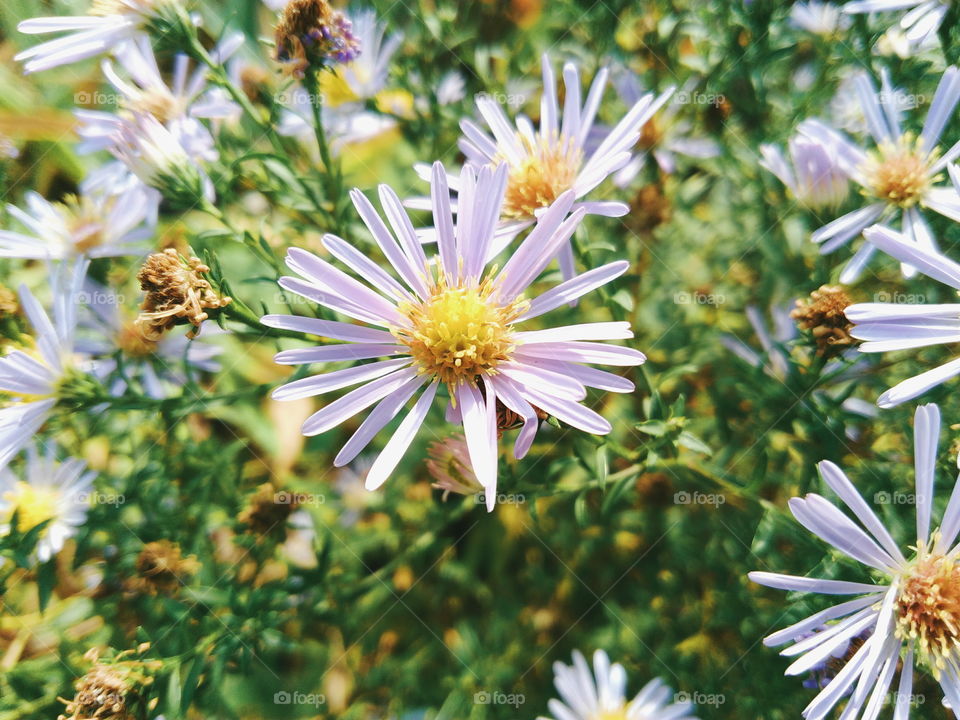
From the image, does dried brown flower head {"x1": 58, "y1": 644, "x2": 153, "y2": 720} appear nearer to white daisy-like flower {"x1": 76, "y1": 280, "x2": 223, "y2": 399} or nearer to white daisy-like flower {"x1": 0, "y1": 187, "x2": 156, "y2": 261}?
white daisy-like flower {"x1": 76, "y1": 280, "x2": 223, "y2": 399}

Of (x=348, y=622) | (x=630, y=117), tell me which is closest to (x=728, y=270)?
(x=630, y=117)

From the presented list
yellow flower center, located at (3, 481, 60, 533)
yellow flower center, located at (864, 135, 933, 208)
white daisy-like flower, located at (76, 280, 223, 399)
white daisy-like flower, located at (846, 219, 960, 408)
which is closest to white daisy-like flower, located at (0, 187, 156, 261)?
white daisy-like flower, located at (76, 280, 223, 399)

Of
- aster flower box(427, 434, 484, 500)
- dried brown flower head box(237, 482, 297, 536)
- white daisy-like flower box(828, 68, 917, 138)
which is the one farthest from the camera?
dried brown flower head box(237, 482, 297, 536)

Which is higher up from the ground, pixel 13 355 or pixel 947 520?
pixel 13 355

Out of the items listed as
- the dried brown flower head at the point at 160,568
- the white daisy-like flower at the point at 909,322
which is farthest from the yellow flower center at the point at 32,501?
the white daisy-like flower at the point at 909,322

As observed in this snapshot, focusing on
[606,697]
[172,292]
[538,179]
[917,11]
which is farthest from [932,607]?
[172,292]

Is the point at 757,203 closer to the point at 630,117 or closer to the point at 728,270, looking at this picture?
the point at 728,270

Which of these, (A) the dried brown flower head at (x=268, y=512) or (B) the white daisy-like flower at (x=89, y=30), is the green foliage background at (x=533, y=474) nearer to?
(A) the dried brown flower head at (x=268, y=512)

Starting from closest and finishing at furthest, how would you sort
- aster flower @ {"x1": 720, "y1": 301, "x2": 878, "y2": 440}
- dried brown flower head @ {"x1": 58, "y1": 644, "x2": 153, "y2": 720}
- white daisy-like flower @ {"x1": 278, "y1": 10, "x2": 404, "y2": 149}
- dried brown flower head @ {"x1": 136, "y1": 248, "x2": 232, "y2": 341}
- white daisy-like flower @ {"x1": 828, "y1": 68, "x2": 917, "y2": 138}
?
dried brown flower head @ {"x1": 136, "y1": 248, "x2": 232, "y2": 341} → dried brown flower head @ {"x1": 58, "y1": 644, "x2": 153, "y2": 720} → aster flower @ {"x1": 720, "y1": 301, "x2": 878, "y2": 440} → white daisy-like flower @ {"x1": 828, "y1": 68, "x2": 917, "y2": 138} → white daisy-like flower @ {"x1": 278, "y1": 10, "x2": 404, "y2": 149}
